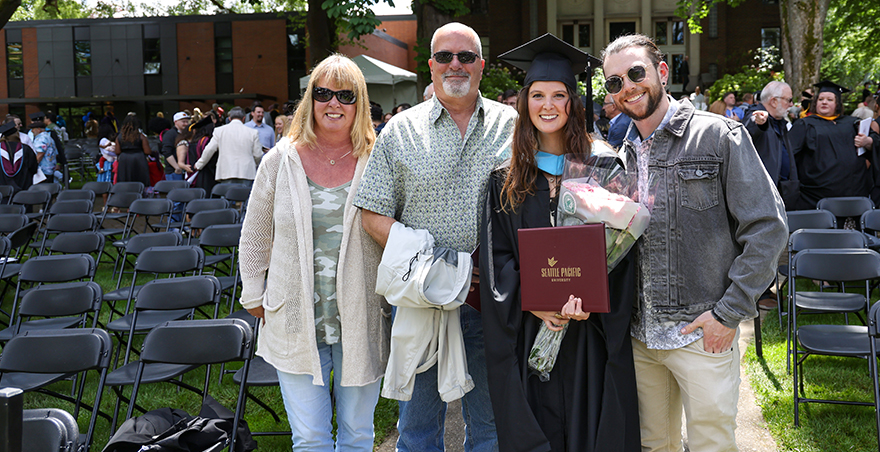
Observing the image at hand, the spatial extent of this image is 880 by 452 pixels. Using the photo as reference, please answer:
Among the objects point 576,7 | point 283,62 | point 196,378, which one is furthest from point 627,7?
point 196,378

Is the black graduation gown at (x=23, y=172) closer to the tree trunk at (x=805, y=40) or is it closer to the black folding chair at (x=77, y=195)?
the black folding chair at (x=77, y=195)

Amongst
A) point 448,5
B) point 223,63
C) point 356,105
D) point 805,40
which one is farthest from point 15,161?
point 223,63

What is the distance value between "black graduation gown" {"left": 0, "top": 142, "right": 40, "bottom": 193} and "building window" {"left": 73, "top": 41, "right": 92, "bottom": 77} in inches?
733

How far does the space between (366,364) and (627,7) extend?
91.8ft

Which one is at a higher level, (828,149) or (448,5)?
(448,5)

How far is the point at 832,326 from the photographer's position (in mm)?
4402

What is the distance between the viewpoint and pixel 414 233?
255cm

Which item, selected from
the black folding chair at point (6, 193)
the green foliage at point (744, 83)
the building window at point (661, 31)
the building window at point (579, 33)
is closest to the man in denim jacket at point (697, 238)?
the black folding chair at point (6, 193)

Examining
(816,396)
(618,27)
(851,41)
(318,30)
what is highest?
(618,27)

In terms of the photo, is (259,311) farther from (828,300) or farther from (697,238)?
(828,300)

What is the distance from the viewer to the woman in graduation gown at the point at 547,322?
91.6 inches

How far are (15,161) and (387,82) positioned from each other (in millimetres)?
6533

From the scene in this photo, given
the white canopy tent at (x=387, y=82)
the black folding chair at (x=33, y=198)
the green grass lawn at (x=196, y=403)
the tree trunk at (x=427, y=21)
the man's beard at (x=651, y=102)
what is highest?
the tree trunk at (x=427, y=21)

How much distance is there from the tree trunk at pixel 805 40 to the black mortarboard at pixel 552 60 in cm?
1221
